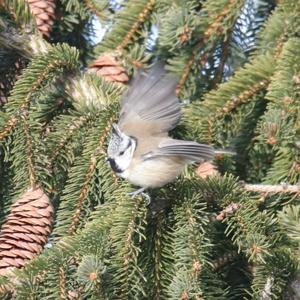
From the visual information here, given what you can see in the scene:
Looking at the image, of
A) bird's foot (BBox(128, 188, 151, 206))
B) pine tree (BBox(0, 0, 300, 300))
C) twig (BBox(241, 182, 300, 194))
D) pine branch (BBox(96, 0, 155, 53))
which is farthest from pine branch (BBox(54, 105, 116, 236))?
pine branch (BBox(96, 0, 155, 53))

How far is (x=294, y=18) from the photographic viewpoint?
9.56 ft

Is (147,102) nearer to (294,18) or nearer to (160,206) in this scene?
(160,206)

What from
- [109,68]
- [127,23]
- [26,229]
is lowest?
[26,229]

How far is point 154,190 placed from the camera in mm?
2404

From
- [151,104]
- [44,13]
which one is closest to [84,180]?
[151,104]

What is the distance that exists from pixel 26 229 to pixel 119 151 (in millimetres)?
376

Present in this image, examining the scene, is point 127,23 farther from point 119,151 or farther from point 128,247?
point 128,247

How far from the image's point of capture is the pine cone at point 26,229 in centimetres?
228

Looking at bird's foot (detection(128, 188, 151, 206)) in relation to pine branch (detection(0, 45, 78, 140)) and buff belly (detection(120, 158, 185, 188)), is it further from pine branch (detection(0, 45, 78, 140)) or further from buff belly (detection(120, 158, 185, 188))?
pine branch (detection(0, 45, 78, 140))

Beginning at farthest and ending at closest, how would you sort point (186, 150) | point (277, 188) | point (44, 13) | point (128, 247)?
1. point (44, 13)
2. point (277, 188)
3. point (186, 150)
4. point (128, 247)

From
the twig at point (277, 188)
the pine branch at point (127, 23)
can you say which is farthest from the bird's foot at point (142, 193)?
the pine branch at point (127, 23)

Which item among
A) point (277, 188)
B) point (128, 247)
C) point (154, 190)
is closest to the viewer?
point (128, 247)

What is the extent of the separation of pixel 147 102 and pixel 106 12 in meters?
0.82

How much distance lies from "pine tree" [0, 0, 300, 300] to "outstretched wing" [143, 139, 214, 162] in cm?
10
